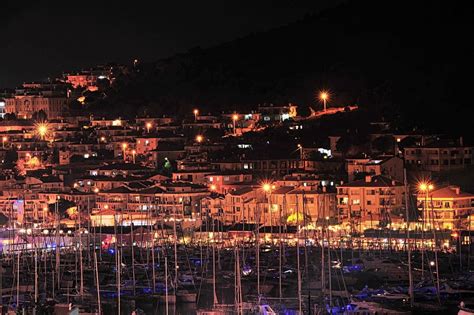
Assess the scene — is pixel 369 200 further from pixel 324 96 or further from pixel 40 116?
pixel 40 116

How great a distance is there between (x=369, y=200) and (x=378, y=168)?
3.69 m

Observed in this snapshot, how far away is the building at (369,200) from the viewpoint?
1937 inches

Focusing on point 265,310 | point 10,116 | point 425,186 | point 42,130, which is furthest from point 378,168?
point 10,116

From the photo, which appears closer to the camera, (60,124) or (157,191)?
(157,191)

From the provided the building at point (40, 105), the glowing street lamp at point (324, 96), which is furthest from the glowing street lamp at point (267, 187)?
Result: the building at point (40, 105)

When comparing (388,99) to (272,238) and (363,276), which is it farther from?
(363,276)

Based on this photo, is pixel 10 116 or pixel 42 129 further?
pixel 10 116

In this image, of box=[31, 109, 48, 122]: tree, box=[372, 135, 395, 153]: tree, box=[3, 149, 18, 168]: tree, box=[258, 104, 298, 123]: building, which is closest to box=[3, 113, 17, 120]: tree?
box=[31, 109, 48, 122]: tree

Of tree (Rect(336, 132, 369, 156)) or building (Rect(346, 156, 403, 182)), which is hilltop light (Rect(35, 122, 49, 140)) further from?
building (Rect(346, 156, 403, 182))

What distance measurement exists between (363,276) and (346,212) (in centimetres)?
1462

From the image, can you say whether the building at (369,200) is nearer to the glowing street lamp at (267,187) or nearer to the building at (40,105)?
the glowing street lamp at (267,187)

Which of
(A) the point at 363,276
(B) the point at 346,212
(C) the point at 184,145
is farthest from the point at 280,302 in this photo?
(C) the point at 184,145

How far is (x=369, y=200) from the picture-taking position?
50.1 metres

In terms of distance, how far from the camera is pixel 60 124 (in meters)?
79.3
